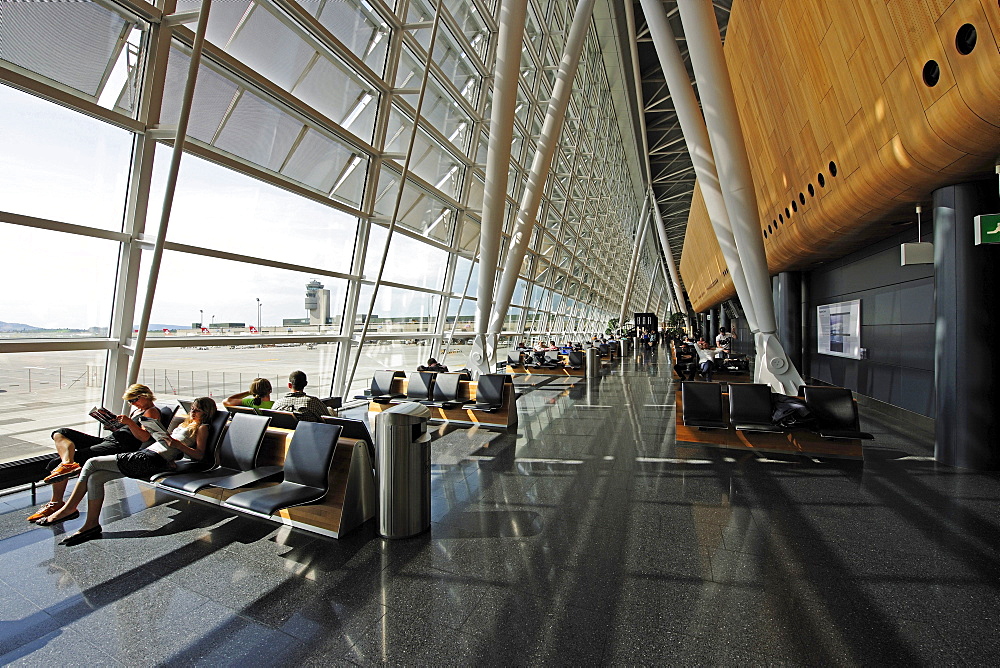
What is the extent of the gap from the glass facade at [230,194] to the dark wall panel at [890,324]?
9.46 metres

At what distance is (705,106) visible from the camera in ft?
30.2

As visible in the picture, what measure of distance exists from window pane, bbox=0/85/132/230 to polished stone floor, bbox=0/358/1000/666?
2.90 m

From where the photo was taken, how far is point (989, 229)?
4.87 meters

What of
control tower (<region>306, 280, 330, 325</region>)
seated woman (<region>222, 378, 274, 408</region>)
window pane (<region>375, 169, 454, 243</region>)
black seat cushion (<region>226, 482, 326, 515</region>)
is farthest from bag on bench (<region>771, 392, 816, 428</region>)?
control tower (<region>306, 280, 330, 325</region>)

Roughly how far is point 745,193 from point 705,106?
1.80 m

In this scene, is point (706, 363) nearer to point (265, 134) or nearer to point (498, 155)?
point (498, 155)

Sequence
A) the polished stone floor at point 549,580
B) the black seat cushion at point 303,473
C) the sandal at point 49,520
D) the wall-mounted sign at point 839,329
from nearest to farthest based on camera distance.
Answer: the polished stone floor at point 549,580, the black seat cushion at point 303,473, the sandal at point 49,520, the wall-mounted sign at point 839,329

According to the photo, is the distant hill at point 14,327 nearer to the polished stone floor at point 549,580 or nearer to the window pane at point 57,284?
the window pane at point 57,284

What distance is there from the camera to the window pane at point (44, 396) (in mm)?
4961

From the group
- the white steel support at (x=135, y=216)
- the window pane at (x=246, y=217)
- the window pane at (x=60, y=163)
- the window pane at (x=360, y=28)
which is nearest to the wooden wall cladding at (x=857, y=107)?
the window pane at (x=360, y=28)

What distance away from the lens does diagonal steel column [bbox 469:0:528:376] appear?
395 inches

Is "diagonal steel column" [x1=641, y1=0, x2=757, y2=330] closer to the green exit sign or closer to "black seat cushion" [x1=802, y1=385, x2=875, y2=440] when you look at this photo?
"black seat cushion" [x1=802, y1=385, x2=875, y2=440]

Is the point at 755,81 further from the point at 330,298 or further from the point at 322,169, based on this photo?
the point at 330,298

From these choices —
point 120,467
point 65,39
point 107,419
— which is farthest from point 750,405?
point 65,39
